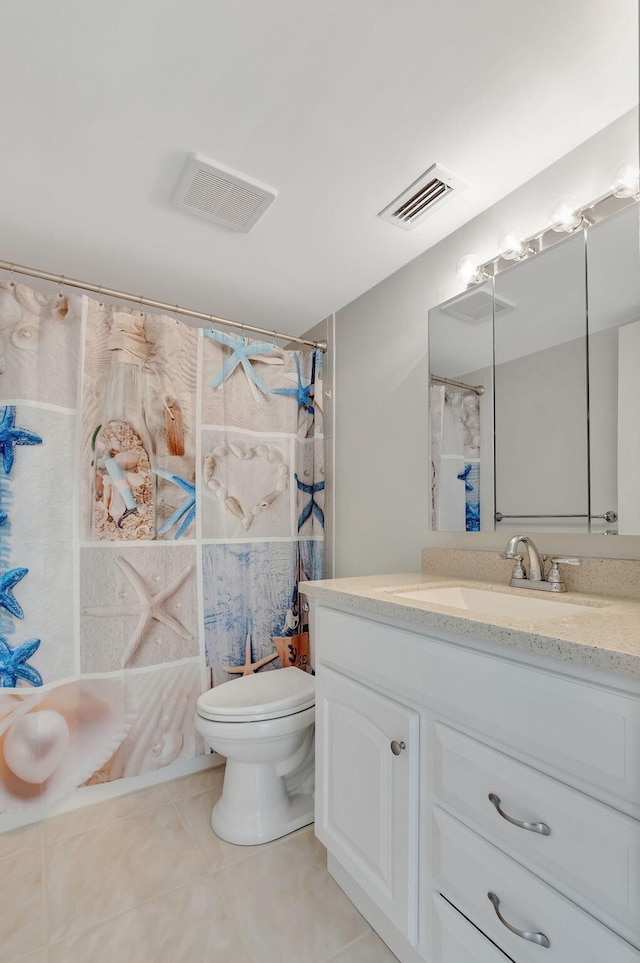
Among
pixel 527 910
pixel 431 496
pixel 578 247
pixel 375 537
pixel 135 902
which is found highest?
pixel 578 247

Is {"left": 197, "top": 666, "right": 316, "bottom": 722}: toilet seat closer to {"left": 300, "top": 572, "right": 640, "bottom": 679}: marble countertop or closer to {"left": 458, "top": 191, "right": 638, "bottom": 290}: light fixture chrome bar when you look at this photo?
{"left": 300, "top": 572, "right": 640, "bottom": 679}: marble countertop

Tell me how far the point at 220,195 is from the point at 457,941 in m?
1.98

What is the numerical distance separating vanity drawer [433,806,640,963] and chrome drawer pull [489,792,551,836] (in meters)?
0.08

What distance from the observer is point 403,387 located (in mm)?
1937

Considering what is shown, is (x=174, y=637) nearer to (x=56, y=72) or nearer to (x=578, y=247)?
(x=56, y=72)

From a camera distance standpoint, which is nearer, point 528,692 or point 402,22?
point 528,692

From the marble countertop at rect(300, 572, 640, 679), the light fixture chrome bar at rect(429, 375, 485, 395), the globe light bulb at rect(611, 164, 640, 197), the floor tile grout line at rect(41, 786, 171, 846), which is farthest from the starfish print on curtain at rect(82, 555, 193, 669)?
the globe light bulb at rect(611, 164, 640, 197)

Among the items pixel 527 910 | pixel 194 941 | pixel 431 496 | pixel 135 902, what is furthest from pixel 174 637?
pixel 527 910

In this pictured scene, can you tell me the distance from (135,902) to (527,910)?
3.63ft

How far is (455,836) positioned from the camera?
3.16 feet

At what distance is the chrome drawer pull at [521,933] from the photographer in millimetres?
796

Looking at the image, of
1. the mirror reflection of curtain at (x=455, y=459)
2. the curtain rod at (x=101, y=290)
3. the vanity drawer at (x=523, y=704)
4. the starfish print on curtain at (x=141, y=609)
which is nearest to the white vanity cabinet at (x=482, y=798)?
the vanity drawer at (x=523, y=704)

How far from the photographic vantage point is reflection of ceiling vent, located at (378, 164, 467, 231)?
1.42m

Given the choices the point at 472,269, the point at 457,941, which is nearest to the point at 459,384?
the point at 472,269
